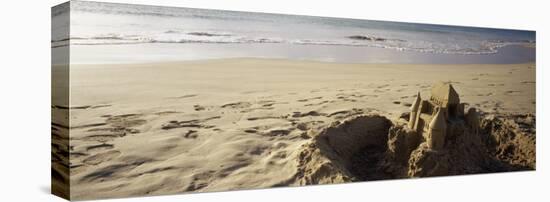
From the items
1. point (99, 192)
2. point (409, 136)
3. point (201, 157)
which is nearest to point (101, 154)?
point (99, 192)

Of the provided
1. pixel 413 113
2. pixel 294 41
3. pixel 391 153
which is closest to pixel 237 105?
pixel 294 41

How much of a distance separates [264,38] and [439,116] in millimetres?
2327

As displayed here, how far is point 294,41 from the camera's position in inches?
308

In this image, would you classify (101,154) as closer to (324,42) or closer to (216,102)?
(216,102)

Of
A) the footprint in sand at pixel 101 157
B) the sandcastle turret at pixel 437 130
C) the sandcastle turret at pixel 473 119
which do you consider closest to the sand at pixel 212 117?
the footprint in sand at pixel 101 157

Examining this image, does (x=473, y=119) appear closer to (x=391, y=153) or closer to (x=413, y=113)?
(x=413, y=113)

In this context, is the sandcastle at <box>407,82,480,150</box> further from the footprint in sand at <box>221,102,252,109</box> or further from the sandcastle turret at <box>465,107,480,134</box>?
the footprint in sand at <box>221,102,252,109</box>

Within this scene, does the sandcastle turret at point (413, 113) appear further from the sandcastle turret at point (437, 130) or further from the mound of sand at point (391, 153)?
the sandcastle turret at point (437, 130)

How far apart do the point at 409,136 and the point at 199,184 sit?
2.67m

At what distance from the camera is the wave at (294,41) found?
22.3 feet

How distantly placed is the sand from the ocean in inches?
5.1

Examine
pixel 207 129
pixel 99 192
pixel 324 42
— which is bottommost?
pixel 99 192

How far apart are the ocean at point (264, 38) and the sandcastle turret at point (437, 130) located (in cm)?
86

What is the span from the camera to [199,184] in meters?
7.12
